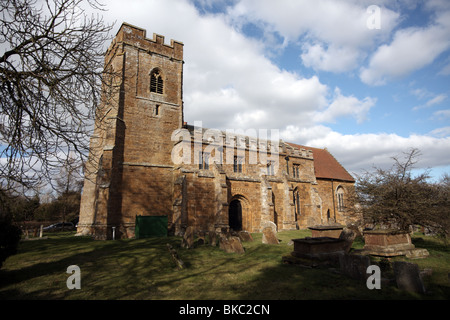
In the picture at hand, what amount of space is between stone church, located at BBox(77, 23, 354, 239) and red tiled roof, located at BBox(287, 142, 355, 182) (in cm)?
656

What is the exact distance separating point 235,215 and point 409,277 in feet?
49.2

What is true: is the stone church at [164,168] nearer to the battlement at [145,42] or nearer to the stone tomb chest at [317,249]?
the battlement at [145,42]

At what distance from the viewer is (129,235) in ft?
53.1

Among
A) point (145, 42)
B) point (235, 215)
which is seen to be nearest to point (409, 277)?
point (235, 215)

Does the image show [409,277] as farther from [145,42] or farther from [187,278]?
[145,42]

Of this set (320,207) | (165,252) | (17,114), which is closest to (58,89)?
(17,114)

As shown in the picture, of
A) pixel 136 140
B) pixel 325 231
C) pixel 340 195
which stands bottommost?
pixel 325 231

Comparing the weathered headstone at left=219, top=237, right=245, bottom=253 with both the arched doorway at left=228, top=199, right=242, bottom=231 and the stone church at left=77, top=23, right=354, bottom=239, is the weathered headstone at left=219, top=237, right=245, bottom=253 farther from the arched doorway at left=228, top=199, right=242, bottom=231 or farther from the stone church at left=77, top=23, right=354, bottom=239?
the arched doorway at left=228, top=199, right=242, bottom=231

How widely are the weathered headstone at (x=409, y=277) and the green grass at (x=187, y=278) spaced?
19 centimetres

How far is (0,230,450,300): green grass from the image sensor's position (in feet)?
18.4

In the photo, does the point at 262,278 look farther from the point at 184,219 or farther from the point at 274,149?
the point at 274,149

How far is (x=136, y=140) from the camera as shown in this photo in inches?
703
